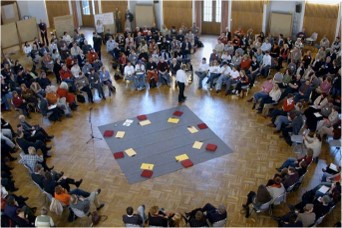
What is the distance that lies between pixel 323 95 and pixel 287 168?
3.90 metres

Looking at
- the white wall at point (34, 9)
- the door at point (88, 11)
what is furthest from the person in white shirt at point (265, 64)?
the white wall at point (34, 9)

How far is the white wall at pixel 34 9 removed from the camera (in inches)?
786

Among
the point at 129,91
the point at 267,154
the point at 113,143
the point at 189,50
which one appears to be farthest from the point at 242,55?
the point at 113,143

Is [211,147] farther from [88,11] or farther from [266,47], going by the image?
[88,11]

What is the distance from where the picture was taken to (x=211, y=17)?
1891 centimetres

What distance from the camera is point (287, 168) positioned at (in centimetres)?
812

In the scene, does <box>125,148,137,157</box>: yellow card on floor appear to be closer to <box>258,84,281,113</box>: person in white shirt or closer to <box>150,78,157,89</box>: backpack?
<box>150,78,157,89</box>: backpack

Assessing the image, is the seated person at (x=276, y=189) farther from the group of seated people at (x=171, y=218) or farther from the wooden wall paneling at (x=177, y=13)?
the wooden wall paneling at (x=177, y=13)

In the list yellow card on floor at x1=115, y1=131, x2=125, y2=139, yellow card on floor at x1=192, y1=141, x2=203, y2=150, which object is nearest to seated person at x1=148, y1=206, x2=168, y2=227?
yellow card on floor at x1=192, y1=141, x2=203, y2=150

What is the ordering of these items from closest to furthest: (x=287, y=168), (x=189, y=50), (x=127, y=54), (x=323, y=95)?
(x=287, y=168) → (x=323, y=95) → (x=127, y=54) → (x=189, y=50)

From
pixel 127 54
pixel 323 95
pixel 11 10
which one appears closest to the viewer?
pixel 323 95

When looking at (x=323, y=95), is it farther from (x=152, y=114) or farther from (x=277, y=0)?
(x=277, y=0)

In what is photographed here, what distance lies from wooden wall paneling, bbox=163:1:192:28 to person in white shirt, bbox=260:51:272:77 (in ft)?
20.7

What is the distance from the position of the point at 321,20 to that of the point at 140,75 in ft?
29.0
